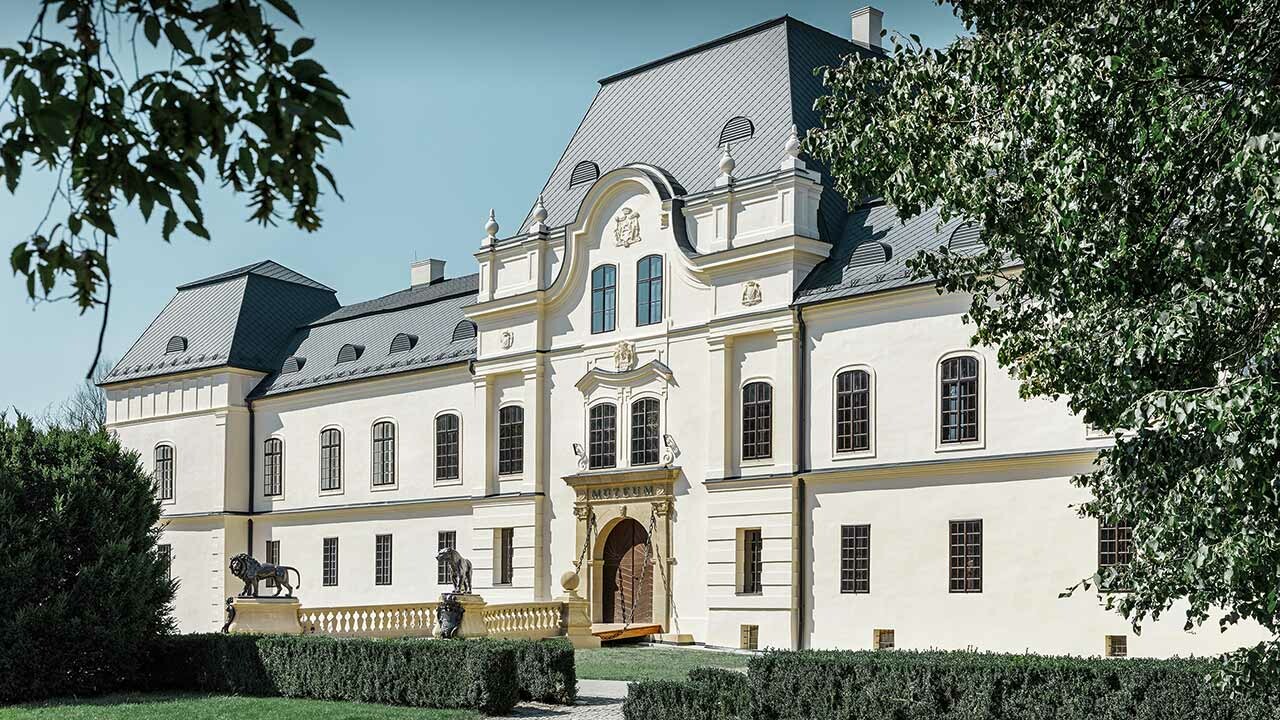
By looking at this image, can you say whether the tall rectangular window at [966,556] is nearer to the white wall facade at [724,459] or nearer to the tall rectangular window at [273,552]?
the white wall facade at [724,459]

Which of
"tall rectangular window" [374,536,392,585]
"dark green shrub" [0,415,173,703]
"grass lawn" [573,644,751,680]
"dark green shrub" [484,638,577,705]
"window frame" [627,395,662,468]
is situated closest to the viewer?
"dark green shrub" [484,638,577,705]

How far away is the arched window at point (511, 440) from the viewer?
38094mm

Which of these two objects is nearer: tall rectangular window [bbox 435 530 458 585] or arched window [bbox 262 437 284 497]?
tall rectangular window [bbox 435 530 458 585]

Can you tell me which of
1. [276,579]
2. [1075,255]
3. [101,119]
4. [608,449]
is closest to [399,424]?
[608,449]

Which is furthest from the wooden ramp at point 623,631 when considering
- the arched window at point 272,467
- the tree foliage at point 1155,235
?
the tree foliage at point 1155,235

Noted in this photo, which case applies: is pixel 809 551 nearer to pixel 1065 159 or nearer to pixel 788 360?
pixel 788 360

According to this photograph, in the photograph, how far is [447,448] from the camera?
4041 cm

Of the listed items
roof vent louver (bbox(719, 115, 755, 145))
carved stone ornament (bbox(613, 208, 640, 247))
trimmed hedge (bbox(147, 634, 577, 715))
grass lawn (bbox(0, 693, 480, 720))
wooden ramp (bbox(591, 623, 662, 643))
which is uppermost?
roof vent louver (bbox(719, 115, 755, 145))

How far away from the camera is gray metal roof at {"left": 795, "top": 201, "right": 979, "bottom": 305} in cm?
3083

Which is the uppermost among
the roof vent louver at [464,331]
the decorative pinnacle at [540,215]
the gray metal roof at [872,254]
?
the decorative pinnacle at [540,215]

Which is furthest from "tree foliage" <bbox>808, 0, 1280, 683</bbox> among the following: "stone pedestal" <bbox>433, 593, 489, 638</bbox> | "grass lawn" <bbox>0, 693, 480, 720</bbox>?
"stone pedestal" <bbox>433, 593, 489, 638</bbox>

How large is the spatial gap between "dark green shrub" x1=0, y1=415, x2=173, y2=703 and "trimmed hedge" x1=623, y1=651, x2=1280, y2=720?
9.30m

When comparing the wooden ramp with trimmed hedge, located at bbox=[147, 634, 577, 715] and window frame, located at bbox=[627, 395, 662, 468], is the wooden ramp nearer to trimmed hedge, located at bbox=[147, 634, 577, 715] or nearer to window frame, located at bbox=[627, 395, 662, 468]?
window frame, located at bbox=[627, 395, 662, 468]

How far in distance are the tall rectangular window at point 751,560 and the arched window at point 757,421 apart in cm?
169
